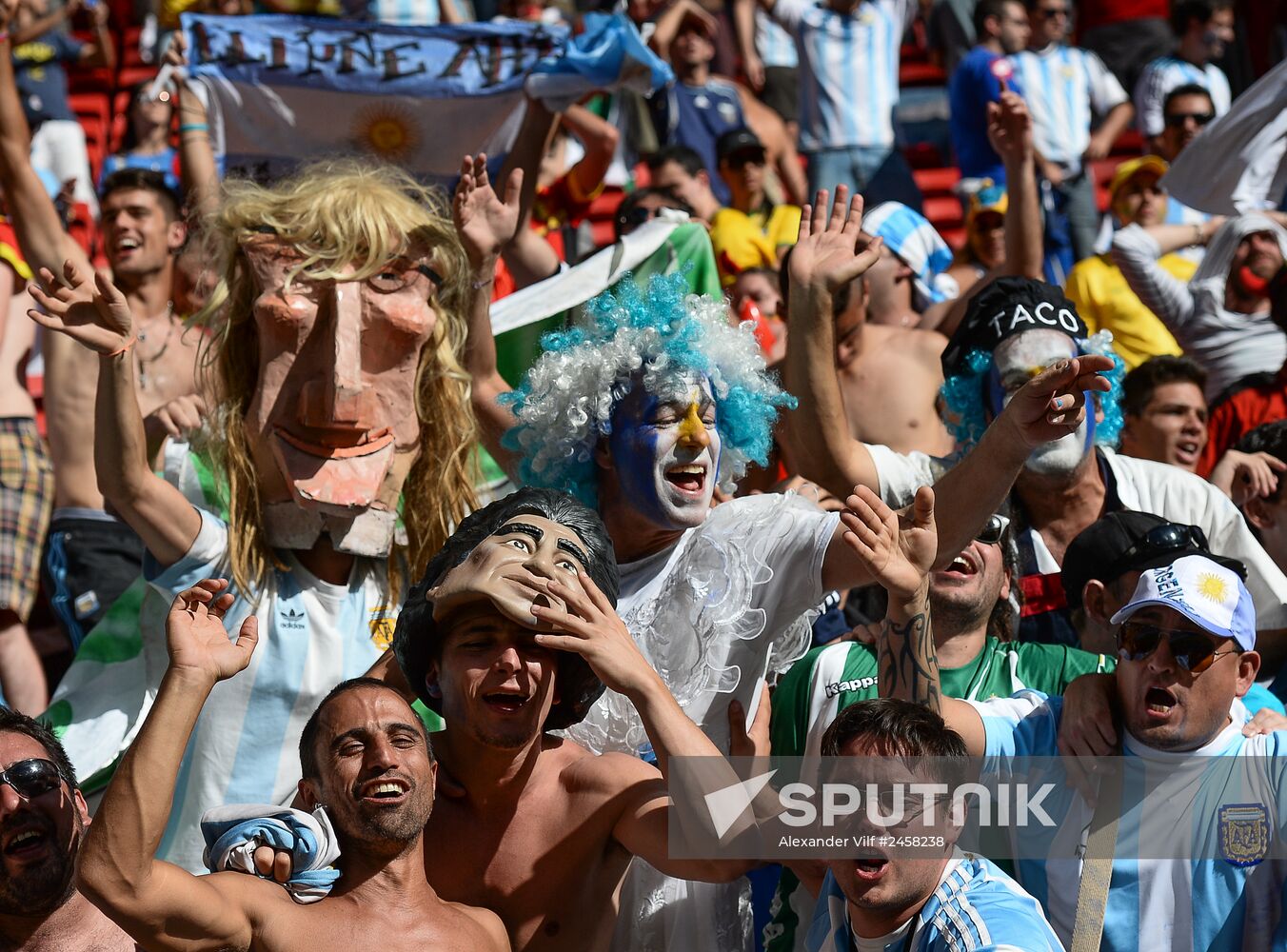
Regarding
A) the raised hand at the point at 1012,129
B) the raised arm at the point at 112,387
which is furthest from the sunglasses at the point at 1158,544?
the raised arm at the point at 112,387

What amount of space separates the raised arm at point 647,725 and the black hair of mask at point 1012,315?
1972mm

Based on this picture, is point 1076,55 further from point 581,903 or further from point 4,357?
point 581,903

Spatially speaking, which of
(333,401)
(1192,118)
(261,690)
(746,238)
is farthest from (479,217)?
(1192,118)

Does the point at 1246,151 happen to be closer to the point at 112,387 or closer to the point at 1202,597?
the point at 1202,597

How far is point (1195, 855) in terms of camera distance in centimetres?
323

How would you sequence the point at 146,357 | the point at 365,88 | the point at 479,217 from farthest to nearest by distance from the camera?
the point at 365,88 < the point at 146,357 < the point at 479,217

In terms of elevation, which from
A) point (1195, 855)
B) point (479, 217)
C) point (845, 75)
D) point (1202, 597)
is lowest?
point (1195, 855)

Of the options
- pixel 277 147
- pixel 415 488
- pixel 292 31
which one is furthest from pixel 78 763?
pixel 292 31

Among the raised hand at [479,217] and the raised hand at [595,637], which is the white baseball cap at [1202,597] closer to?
the raised hand at [595,637]

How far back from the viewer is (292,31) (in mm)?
6066

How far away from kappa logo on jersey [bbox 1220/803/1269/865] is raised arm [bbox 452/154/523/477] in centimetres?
190

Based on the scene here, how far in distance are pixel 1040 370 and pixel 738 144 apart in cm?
343

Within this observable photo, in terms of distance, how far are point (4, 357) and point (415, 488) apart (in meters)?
2.15

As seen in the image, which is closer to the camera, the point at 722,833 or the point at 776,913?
the point at 722,833
